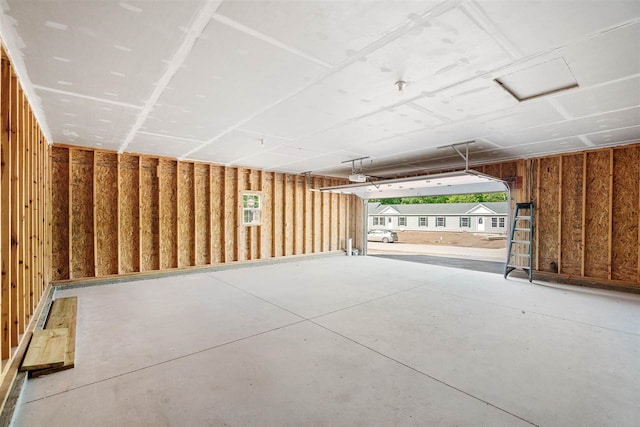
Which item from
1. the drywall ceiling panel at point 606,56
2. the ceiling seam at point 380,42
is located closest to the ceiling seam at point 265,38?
the ceiling seam at point 380,42

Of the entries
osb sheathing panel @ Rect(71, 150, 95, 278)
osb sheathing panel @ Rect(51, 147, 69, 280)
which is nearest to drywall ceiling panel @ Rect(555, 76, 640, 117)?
osb sheathing panel @ Rect(71, 150, 95, 278)

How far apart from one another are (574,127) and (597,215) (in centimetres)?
251

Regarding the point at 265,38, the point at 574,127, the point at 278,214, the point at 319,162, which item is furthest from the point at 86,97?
the point at 574,127

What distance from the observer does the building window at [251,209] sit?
8062 millimetres

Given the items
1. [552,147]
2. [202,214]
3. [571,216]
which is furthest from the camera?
[202,214]

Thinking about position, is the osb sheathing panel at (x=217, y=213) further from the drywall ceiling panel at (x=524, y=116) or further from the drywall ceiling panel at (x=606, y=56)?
the drywall ceiling panel at (x=606, y=56)

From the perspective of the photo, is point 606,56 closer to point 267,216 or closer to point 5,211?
point 5,211

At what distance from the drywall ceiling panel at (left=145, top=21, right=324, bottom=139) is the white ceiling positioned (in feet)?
0.06

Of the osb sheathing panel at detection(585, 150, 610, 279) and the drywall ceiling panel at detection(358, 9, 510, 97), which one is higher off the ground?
the drywall ceiling panel at detection(358, 9, 510, 97)

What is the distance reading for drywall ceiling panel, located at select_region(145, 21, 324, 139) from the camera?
232 cm

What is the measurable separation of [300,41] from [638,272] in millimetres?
7077

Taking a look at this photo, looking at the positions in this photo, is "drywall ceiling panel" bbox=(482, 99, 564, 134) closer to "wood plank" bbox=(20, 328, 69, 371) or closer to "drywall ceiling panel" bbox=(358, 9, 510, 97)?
"drywall ceiling panel" bbox=(358, 9, 510, 97)

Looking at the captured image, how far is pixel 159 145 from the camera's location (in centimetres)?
559

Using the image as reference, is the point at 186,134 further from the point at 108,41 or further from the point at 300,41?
the point at 300,41
